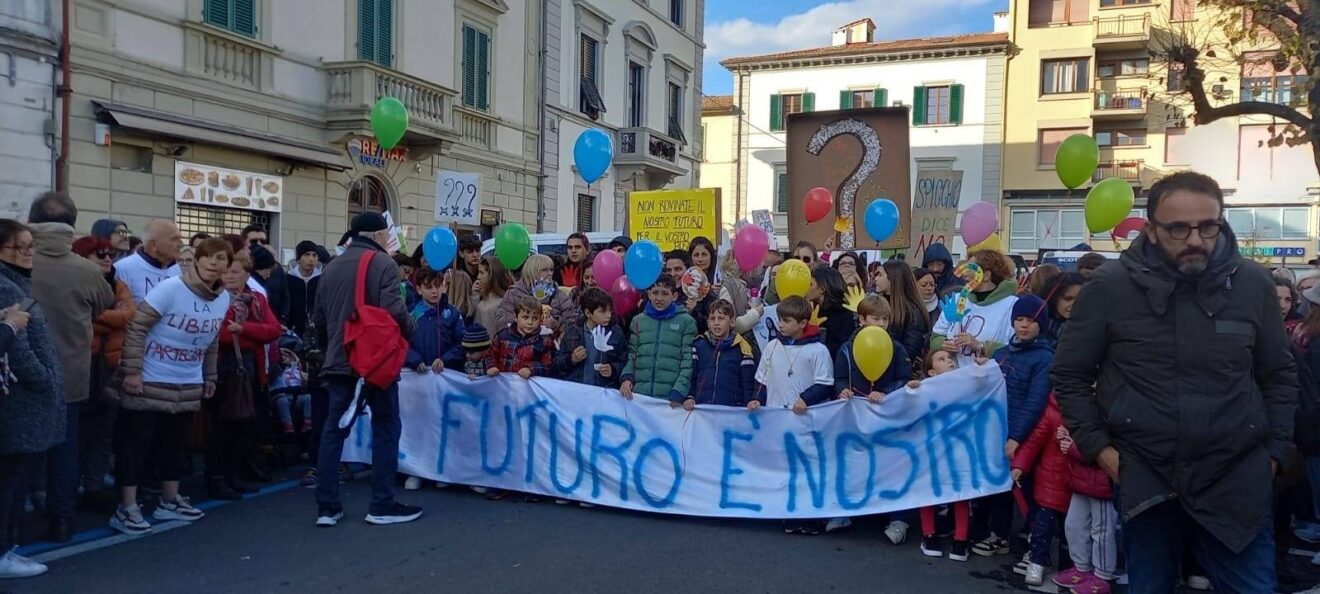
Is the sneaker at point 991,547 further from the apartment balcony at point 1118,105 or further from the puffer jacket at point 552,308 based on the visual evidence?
the apartment balcony at point 1118,105

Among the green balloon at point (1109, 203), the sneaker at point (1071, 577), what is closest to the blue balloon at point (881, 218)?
the green balloon at point (1109, 203)

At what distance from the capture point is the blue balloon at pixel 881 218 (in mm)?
10500

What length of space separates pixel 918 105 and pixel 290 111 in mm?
29725

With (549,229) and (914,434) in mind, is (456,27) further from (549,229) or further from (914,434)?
(914,434)

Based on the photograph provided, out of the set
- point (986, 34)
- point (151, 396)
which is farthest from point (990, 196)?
point (151, 396)

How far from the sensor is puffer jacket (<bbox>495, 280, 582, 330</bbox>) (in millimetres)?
6766

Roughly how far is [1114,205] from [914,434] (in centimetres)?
489

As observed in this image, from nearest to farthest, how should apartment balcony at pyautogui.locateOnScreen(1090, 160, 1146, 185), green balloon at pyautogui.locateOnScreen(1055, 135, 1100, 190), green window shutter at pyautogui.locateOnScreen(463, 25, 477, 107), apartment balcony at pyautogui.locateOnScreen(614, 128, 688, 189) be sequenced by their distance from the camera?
green balloon at pyautogui.locateOnScreen(1055, 135, 1100, 190), green window shutter at pyautogui.locateOnScreen(463, 25, 477, 107), apartment balcony at pyautogui.locateOnScreen(614, 128, 688, 189), apartment balcony at pyautogui.locateOnScreen(1090, 160, 1146, 185)

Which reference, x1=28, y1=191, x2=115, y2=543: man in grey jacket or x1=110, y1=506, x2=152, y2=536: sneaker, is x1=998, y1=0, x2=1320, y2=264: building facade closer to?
x1=110, y1=506, x2=152, y2=536: sneaker

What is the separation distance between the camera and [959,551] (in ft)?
17.1

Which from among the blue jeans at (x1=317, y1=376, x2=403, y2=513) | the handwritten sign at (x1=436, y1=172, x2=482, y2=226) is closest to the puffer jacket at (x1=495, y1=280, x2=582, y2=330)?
the blue jeans at (x1=317, y1=376, x2=403, y2=513)

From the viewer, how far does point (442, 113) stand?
18266mm

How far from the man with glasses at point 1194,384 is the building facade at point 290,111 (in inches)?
364

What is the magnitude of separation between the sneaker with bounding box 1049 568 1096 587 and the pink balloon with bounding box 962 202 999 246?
614 centimetres
